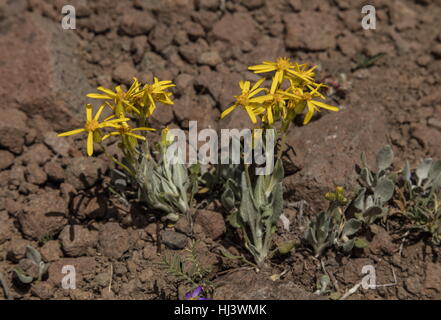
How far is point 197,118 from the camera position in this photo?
174 inches

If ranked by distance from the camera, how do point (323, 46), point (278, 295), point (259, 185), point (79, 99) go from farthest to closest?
point (323, 46) → point (79, 99) → point (259, 185) → point (278, 295)

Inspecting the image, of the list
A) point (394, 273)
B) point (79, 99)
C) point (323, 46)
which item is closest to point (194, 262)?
point (394, 273)

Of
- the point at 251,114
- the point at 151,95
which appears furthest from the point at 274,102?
the point at 151,95

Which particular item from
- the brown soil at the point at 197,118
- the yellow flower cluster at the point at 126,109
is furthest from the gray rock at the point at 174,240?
the yellow flower cluster at the point at 126,109

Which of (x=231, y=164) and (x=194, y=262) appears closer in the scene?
(x=194, y=262)

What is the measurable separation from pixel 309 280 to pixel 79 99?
287 cm

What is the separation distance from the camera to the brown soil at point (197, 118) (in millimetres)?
3590

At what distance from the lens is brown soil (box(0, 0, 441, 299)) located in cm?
359

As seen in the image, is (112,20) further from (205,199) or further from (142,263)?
(142,263)

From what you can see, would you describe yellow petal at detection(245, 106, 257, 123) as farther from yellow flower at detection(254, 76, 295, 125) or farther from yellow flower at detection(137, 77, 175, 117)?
yellow flower at detection(137, 77, 175, 117)

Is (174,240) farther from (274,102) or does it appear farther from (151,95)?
(274,102)

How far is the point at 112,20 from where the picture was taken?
5262 mm

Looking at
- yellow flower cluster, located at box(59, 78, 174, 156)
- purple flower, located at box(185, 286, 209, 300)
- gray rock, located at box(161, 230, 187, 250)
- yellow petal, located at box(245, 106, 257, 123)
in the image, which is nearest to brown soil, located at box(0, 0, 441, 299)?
gray rock, located at box(161, 230, 187, 250)

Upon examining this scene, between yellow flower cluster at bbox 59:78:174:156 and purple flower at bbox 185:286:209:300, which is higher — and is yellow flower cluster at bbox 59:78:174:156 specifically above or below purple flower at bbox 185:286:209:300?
above
